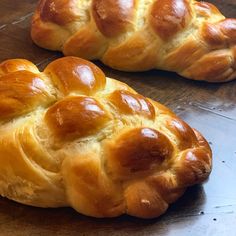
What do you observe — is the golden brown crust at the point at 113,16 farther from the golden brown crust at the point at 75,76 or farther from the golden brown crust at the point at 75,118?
the golden brown crust at the point at 75,118

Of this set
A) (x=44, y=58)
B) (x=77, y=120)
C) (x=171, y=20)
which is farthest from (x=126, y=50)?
(x=77, y=120)

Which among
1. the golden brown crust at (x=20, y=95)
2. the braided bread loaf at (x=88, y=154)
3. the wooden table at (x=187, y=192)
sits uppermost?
the golden brown crust at (x=20, y=95)

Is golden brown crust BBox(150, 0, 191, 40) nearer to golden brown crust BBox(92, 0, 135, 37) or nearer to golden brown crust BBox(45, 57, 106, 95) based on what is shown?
golden brown crust BBox(92, 0, 135, 37)

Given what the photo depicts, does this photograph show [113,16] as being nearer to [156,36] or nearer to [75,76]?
[156,36]

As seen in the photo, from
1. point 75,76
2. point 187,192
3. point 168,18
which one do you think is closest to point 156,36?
point 168,18

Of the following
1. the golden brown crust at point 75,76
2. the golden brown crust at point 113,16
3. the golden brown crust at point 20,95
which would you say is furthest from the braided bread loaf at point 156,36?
the golden brown crust at point 20,95
